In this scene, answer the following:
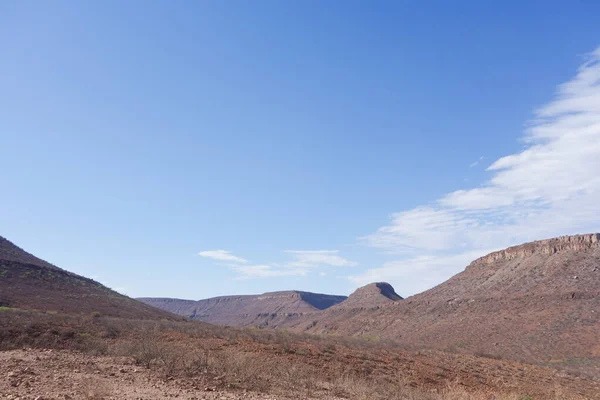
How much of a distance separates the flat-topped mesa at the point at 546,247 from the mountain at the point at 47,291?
54.5 m

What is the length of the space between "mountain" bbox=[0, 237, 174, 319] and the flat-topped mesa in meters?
54.5

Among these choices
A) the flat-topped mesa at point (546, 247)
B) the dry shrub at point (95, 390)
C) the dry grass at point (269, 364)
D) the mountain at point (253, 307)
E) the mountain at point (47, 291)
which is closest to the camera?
the dry shrub at point (95, 390)

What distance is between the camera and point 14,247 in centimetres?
6341

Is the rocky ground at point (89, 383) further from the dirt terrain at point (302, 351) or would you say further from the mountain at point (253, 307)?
the mountain at point (253, 307)

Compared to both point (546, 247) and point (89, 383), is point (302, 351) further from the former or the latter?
point (546, 247)

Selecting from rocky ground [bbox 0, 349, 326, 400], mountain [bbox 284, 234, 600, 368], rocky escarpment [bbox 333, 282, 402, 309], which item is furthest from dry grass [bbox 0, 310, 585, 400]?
rocky escarpment [bbox 333, 282, 402, 309]

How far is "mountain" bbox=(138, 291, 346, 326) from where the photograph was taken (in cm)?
13550

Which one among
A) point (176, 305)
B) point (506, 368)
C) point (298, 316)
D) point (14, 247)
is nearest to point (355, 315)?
point (298, 316)

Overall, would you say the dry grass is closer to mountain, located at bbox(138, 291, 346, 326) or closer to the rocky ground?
the rocky ground

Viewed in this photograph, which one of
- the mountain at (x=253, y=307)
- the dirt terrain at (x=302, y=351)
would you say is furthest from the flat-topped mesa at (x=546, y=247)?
the mountain at (x=253, y=307)

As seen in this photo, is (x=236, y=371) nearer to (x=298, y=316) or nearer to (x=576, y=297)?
(x=576, y=297)

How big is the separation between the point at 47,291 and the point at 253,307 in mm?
110929

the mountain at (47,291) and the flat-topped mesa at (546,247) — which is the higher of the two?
the flat-topped mesa at (546,247)

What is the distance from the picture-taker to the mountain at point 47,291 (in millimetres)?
41838
